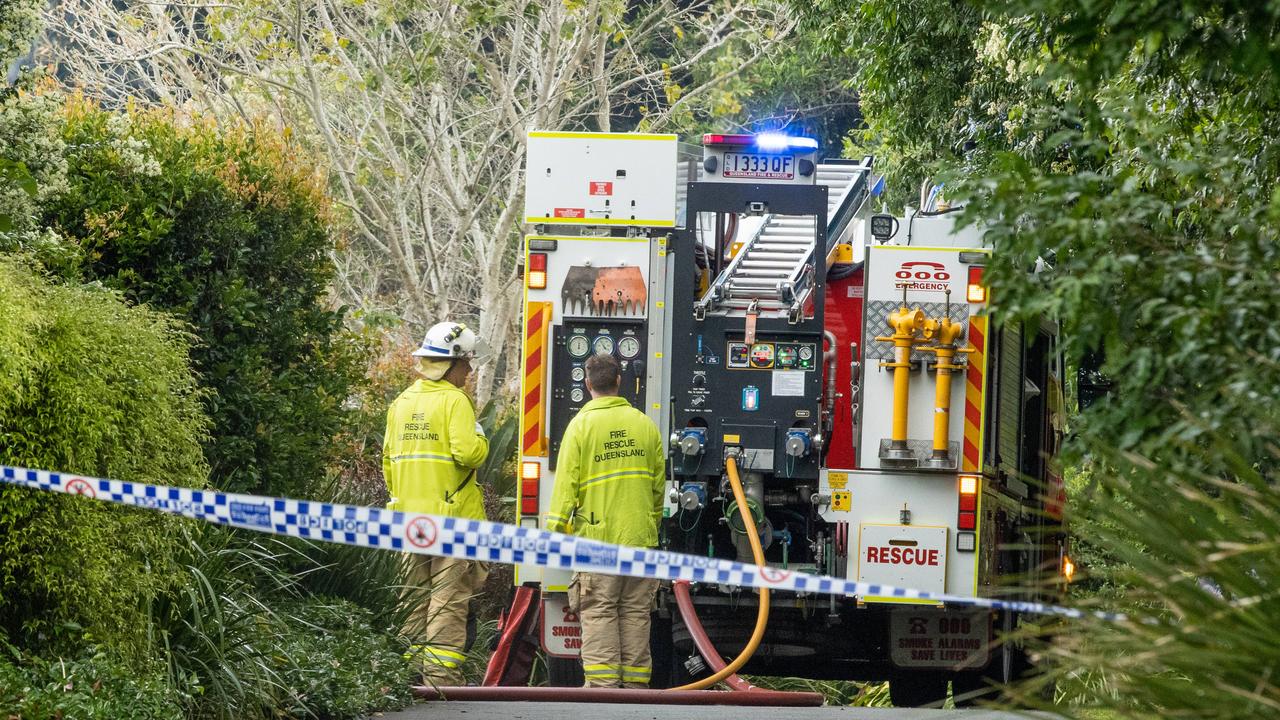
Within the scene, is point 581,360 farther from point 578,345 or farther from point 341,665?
point 341,665

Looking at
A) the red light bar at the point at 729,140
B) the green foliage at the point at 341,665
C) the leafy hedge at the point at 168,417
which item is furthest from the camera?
the red light bar at the point at 729,140

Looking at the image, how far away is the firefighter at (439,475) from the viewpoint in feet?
30.6

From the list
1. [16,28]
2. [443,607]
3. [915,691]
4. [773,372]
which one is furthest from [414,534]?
[915,691]

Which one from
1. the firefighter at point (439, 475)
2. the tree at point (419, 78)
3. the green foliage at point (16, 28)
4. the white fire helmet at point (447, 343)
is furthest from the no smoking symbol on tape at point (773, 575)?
the tree at point (419, 78)

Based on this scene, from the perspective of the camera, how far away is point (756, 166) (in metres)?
9.35

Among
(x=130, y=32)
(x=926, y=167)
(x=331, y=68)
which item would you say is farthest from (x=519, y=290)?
(x=926, y=167)

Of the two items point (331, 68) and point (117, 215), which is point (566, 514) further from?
point (331, 68)

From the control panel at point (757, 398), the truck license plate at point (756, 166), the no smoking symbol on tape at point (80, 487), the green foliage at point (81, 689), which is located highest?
the truck license plate at point (756, 166)

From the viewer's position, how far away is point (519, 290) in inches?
687

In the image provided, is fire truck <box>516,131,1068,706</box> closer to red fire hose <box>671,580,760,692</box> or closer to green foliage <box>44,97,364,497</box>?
red fire hose <box>671,580,760,692</box>

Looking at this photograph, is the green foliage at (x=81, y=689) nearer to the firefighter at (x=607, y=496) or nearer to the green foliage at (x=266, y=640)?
the green foliage at (x=266, y=640)

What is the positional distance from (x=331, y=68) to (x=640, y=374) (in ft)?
→ 28.2

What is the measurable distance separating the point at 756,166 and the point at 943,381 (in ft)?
5.10

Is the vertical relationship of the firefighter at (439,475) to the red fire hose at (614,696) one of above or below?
above
